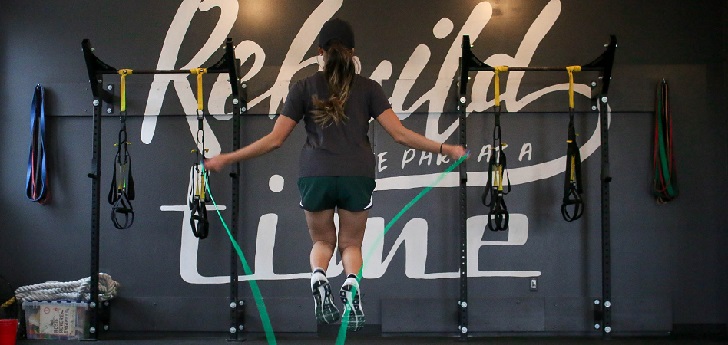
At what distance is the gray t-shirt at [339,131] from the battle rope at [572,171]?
6.56 ft

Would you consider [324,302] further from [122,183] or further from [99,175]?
[99,175]

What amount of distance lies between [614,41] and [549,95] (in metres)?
0.63

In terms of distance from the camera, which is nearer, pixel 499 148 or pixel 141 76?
pixel 499 148

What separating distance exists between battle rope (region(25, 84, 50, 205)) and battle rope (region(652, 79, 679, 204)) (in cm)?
445

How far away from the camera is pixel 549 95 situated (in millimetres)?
5359

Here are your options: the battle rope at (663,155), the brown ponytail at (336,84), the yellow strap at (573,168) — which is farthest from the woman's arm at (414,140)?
the battle rope at (663,155)

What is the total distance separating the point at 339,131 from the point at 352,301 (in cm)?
76

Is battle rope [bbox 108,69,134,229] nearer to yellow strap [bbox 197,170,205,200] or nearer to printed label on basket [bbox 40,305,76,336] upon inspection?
yellow strap [bbox 197,170,205,200]

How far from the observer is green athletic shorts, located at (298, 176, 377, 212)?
3.30 meters

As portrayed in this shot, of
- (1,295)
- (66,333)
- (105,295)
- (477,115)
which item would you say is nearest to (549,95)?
(477,115)

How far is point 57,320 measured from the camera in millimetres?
5117

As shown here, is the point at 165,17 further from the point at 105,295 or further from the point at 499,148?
the point at 499,148

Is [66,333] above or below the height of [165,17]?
below

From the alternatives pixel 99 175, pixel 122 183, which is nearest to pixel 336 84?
pixel 122 183
